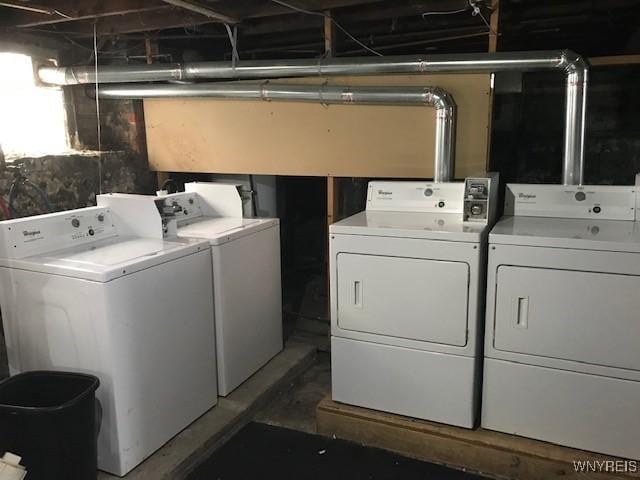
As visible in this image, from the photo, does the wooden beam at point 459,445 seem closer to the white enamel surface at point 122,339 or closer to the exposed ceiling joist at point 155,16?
the white enamel surface at point 122,339

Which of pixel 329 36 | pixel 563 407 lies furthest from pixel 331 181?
pixel 563 407

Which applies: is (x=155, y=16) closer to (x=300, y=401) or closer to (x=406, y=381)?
(x=300, y=401)

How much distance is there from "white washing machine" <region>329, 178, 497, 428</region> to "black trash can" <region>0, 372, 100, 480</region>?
3.56 ft

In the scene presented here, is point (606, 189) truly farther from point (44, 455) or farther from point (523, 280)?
point (44, 455)

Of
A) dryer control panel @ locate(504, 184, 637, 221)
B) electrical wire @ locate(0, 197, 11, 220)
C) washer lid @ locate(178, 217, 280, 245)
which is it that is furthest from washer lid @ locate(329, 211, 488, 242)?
electrical wire @ locate(0, 197, 11, 220)

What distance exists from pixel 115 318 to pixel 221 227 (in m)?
0.93

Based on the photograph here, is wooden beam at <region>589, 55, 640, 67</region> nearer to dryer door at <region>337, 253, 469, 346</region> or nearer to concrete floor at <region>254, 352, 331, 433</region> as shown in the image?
dryer door at <region>337, 253, 469, 346</region>

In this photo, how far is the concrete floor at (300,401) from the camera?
262cm

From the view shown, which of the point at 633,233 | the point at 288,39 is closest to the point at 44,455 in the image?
the point at 633,233

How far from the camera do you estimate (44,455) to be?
1.77m

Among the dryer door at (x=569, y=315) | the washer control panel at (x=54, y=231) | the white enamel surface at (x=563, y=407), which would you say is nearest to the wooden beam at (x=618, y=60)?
the dryer door at (x=569, y=315)

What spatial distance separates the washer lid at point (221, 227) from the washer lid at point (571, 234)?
4.04ft

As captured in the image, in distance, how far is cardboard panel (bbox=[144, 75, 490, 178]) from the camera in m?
2.92

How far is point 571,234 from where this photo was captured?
2057 millimetres
